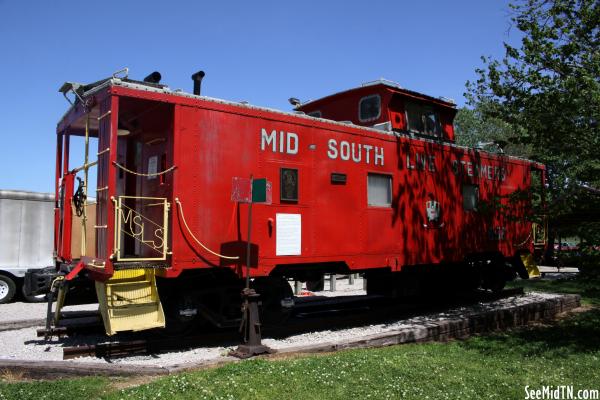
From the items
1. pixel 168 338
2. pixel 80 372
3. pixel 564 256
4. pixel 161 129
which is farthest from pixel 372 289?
pixel 80 372

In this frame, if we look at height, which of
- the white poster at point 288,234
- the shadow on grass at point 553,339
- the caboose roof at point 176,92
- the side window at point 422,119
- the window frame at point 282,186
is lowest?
the shadow on grass at point 553,339

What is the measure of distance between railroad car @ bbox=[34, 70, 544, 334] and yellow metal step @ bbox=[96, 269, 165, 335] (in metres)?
0.02

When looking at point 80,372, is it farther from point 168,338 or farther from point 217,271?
point 217,271

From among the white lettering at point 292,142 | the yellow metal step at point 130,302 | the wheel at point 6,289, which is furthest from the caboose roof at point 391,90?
the wheel at point 6,289

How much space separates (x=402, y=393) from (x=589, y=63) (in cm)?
702

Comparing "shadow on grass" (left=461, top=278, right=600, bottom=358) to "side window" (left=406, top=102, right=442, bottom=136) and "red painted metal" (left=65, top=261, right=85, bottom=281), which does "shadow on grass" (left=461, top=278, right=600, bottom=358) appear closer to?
"side window" (left=406, top=102, right=442, bottom=136)

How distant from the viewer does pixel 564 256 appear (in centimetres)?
Result: 889

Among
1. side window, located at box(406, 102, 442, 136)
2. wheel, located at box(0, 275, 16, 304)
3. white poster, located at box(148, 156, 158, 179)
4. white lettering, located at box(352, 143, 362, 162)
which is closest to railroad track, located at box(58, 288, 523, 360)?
white poster, located at box(148, 156, 158, 179)

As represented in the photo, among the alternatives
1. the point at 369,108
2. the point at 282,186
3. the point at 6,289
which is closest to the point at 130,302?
the point at 282,186

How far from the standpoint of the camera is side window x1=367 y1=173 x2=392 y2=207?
32.4ft

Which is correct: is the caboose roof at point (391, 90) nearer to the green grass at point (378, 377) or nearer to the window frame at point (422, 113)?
the window frame at point (422, 113)

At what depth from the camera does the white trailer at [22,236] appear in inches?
560

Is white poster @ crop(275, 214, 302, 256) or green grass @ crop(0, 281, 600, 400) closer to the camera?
green grass @ crop(0, 281, 600, 400)

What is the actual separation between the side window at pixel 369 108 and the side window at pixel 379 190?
152 centimetres
